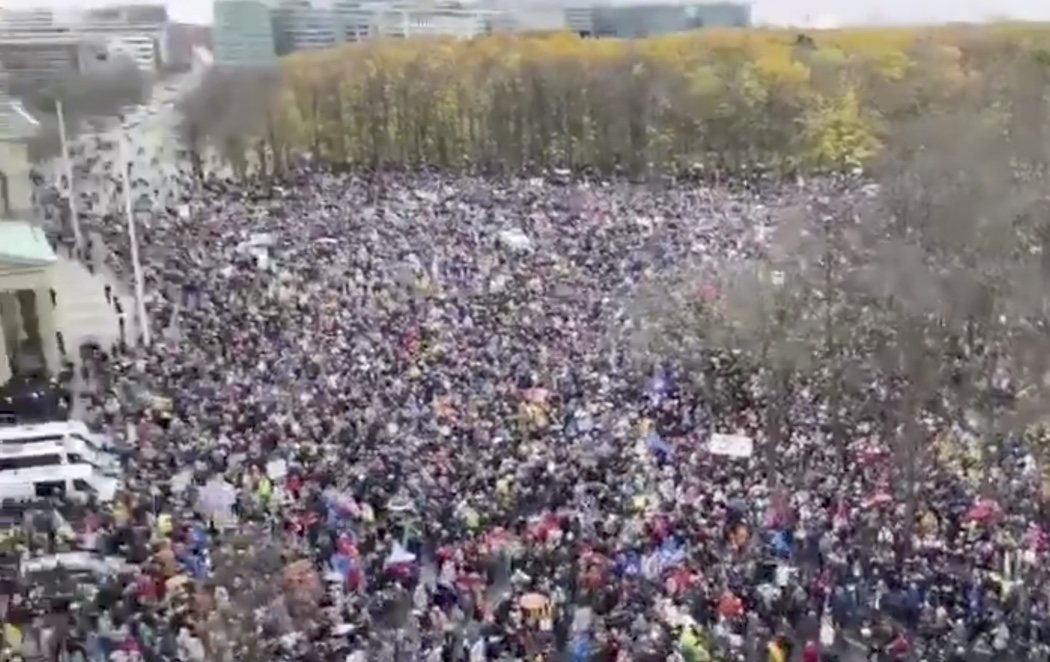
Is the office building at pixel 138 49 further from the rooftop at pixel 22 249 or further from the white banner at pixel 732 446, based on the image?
the white banner at pixel 732 446

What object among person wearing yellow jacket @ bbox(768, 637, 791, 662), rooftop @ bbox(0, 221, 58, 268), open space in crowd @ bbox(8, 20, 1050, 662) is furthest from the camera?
rooftop @ bbox(0, 221, 58, 268)

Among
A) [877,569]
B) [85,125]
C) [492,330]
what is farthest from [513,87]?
[877,569]

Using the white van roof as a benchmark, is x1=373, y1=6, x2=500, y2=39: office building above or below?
above

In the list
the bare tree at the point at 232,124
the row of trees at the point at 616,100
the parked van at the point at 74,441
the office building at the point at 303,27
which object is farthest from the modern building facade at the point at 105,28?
the parked van at the point at 74,441

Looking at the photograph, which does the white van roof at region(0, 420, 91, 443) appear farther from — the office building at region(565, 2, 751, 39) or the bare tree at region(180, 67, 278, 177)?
the office building at region(565, 2, 751, 39)

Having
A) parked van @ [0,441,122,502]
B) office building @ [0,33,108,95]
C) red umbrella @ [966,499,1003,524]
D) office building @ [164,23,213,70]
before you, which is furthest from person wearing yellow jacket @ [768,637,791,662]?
office building @ [164,23,213,70]
